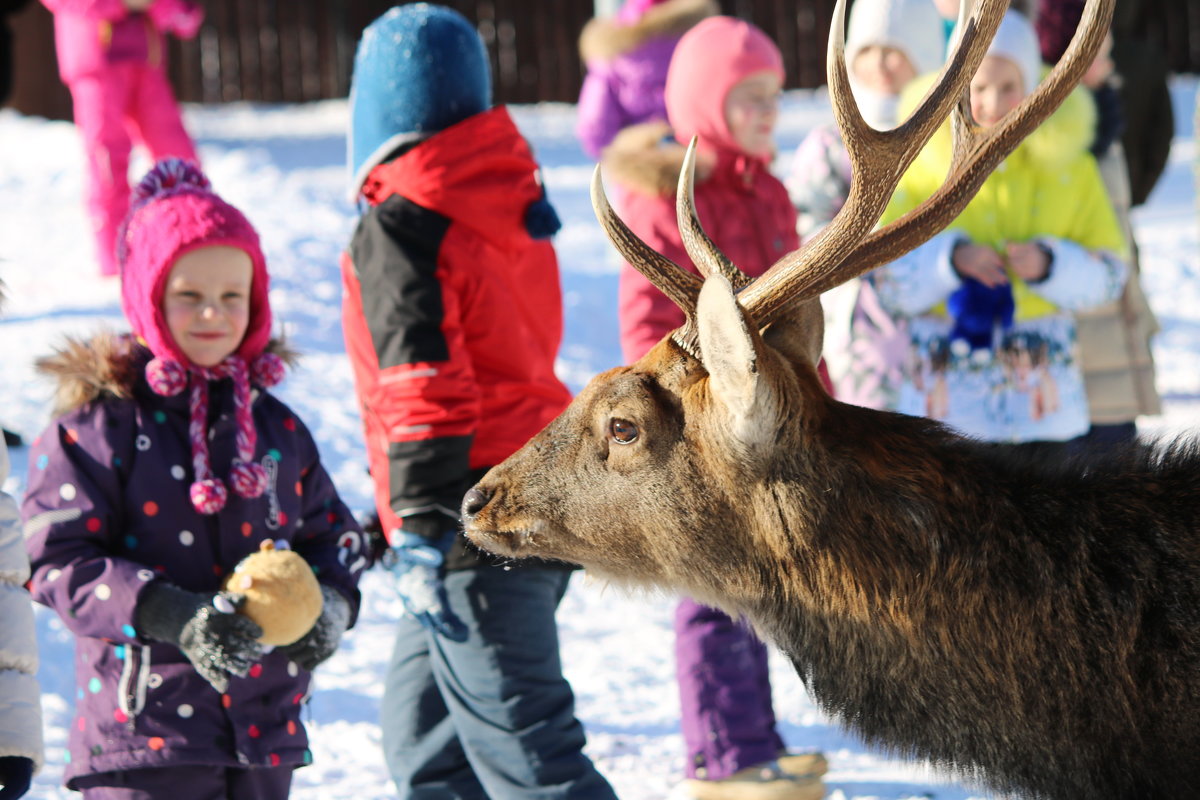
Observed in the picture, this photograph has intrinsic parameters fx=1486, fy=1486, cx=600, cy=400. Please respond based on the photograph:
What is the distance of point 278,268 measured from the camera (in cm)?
952

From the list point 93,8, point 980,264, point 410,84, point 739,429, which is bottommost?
point 739,429

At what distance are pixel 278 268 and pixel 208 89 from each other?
9.71m

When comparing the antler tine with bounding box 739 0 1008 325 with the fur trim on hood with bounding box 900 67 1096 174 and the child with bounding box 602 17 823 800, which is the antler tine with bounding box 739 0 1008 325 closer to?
the child with bounding box 602 17 823 800

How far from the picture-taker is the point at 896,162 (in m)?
2.98

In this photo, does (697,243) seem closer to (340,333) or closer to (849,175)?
(849,175)

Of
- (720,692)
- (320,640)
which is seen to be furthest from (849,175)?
(320,640)

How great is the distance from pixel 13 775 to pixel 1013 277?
3305 millimetres

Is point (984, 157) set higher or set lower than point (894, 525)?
higher

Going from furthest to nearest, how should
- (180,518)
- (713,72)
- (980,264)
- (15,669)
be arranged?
(713,72) → (980,264) → (180,518) → (15,669)

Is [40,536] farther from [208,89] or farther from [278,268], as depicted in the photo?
[208,89]

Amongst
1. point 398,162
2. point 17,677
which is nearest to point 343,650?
point 398,162

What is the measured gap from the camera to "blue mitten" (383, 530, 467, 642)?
353 centimetres

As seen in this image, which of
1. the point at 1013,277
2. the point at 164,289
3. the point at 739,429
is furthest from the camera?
the point at 1013,277

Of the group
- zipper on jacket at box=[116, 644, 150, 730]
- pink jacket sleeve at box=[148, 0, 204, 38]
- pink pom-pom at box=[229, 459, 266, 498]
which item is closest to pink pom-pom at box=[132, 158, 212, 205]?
pink pom-pom at box=[229, 459, 266, 498]
